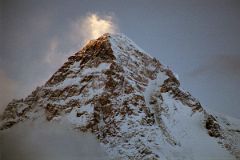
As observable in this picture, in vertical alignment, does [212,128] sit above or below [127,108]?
below

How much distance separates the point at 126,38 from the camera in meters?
28.5

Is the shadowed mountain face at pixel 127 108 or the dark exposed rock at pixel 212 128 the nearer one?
the shadowed mountain face at pixel 127 108

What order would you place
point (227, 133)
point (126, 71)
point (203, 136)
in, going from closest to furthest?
point (203, 136) → point (227, 133) → point (126, 71)

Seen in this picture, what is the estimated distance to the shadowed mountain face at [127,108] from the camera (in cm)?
1973

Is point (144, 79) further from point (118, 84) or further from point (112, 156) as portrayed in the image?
point (112, 156)

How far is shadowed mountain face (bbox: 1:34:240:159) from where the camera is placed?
19.7 metres

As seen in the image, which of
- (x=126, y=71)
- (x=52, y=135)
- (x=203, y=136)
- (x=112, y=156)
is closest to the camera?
(x=112, y=156)

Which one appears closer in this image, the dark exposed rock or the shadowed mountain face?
the shadowed mountain face

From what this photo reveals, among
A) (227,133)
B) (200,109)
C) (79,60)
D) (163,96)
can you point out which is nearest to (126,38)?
(79,60)

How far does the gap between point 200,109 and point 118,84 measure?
4.77m

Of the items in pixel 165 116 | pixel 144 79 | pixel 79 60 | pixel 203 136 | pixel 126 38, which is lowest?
pixel 203 136

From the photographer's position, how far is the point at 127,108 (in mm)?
21672

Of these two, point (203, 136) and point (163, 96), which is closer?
point (203, 136)

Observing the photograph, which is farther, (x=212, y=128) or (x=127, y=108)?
(x=212, y=128)
